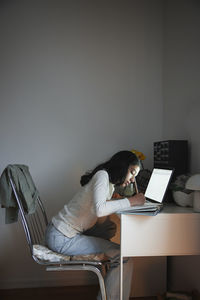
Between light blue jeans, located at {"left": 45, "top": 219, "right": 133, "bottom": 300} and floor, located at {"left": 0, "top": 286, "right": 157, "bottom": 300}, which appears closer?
light blue jeans, located at {"left": 45, "top": 219, "right": 133, "bottom": 300}

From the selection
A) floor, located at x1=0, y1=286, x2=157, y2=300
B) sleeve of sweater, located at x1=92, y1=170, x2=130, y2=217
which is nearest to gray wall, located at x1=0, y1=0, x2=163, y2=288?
floor, located at x1=0, y1=286, x2=157, y2=300

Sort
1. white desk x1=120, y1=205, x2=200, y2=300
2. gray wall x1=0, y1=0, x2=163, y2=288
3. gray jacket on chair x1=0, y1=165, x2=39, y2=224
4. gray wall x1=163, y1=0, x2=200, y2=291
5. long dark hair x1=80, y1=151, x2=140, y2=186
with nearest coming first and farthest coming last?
white desk x1=120, y1=205, x2=200, y2=300, gray jacket on chair x1=0, y1=165, x2=39, y2=224, long dark hair x1=80, y1=151, x2=140, y2=186, gray wall x1=163, y1=0, x2=200, y2=291, gray wall x1=0, y1=0, x2=163, y2=288

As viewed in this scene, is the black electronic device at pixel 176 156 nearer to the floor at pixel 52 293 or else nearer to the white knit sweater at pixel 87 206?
the white knit sweater at pixel 87 206

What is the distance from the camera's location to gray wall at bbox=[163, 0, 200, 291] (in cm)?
176

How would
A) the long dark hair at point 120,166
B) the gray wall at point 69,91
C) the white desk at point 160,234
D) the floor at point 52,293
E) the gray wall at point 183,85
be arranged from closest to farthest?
the white desk at point 160,234 < the long dark hair at point 120,166 < the gray wall at point 183,85 < the floor at point 52,293 < the gray wall at point 69,91

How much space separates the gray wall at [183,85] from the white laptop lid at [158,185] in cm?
22

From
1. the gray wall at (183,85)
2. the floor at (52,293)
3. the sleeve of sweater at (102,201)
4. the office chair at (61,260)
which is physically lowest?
the floor at (52,293)

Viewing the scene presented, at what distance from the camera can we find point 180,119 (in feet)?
6.59

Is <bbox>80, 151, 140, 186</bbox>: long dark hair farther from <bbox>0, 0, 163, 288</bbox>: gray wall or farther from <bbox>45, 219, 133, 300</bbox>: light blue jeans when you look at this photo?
<bbox>0, 0, 163, 288</bbox>: gray wall

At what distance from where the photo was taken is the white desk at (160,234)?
4.42ft

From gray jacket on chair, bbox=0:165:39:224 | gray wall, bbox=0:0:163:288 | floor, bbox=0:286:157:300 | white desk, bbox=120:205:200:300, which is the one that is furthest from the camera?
gray wall, bbox=0:0:163:288

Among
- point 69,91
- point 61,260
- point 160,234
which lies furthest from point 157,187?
point 69,91

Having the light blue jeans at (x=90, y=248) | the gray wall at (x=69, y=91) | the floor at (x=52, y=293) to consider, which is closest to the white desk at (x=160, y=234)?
the light blue jeans at (x=90, y=248)

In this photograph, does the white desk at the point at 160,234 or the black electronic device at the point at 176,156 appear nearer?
the white desk at the point at 160,234
